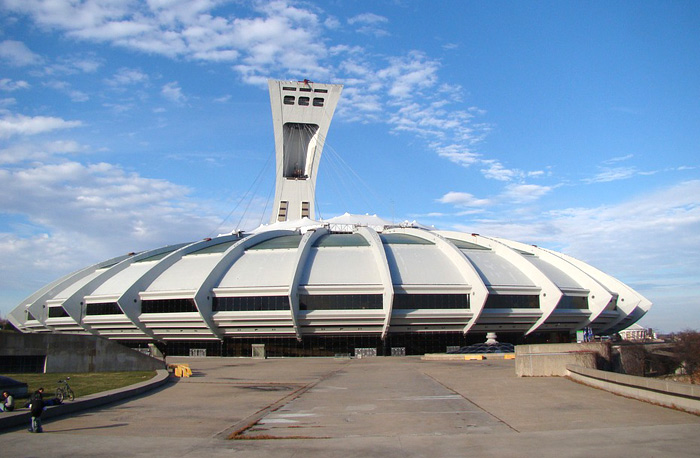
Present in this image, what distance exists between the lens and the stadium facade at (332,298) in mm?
42594

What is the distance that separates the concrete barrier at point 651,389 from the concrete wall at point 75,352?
2099 centimetres

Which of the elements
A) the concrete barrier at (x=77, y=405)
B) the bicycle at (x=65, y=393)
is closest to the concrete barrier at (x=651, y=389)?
the concrete barrier at (x=77, y=405)

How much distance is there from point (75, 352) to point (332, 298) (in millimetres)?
20245

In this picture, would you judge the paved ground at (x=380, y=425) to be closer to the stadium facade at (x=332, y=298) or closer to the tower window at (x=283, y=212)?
the stadium facade at (x=332, y=298)

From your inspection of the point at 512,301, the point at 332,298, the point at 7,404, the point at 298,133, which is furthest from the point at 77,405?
the point at 298,133

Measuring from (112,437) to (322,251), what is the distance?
37443 mm

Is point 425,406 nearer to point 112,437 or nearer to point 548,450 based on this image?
point 548,450

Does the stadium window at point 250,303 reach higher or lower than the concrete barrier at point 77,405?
higher

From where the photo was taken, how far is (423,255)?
4781cm

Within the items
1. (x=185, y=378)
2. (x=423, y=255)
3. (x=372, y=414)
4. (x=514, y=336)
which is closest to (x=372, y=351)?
(x=423, y=255)

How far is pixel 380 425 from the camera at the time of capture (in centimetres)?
1171

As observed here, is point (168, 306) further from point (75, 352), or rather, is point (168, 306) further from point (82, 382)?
point (82, 382)

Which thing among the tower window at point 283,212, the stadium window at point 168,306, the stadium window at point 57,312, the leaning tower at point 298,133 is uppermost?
the leaning tower at point 298,133

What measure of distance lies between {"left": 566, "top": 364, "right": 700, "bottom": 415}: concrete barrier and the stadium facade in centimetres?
2526
